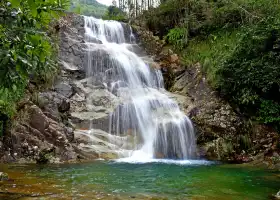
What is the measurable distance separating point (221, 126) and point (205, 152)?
57.3 inches

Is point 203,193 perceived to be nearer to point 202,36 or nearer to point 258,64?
point 258,64

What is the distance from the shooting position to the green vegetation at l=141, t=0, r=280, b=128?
1470 cm

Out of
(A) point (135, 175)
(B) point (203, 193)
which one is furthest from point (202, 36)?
(B) point (203, 193)

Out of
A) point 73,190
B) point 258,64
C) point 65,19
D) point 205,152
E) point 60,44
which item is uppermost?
point 65,19

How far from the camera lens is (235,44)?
1662 centimetres

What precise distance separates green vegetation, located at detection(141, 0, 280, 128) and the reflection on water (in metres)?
5.24

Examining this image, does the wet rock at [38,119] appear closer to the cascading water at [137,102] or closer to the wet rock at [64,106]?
the wet rock at [64,106]

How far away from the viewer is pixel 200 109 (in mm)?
15367

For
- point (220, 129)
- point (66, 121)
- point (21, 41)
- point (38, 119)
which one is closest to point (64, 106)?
point (66, 121)

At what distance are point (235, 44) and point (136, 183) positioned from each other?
11.1 metres

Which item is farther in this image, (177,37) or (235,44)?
(177,37)

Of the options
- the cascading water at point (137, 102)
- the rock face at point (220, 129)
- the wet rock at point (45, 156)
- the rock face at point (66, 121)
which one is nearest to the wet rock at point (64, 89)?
the rock face at point (66, 121)

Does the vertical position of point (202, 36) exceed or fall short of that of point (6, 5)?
it exceeds it

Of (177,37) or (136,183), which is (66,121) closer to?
(136,183)
